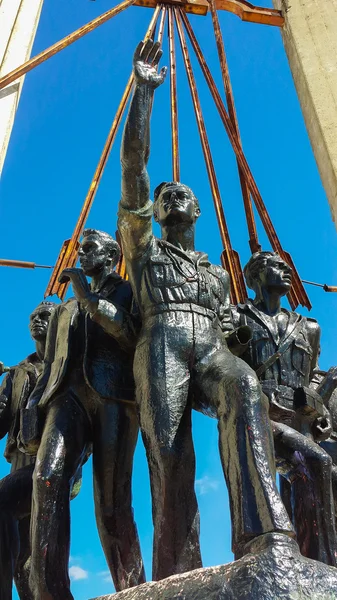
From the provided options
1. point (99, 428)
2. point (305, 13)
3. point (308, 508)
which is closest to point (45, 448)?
point (99, 428)

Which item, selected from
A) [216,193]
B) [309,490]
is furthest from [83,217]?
[309,490]

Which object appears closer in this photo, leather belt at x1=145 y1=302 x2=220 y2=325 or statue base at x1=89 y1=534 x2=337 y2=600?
statue base at x1=89 y1=534 x2=337 y2=600

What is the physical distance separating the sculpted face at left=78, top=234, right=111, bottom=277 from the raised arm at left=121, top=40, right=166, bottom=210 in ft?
1.83

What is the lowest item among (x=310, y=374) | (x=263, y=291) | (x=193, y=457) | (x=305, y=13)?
(x=193, y=457)

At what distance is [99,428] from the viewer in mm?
3514

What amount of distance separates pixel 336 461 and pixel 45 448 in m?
2.36

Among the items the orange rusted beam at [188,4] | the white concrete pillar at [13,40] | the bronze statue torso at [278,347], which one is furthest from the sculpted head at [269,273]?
the orange rusted beam at [188,4]

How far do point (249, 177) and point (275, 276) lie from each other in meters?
2.88

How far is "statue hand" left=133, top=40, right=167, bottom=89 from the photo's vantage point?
3564mm

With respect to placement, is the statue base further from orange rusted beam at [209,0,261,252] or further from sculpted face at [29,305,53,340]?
Answer: orange rusted beam at [209,0,261,252]

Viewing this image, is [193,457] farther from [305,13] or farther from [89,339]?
[305,13]

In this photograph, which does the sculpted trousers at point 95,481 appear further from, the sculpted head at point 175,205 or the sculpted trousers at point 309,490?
the sculpted head at point 175,205

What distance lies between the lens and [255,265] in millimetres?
4738

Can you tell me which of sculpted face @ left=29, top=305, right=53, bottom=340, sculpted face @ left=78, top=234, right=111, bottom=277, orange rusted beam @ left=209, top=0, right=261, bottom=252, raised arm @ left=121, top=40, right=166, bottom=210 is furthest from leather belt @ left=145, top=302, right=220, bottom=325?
orange rusted beam @ left=209, top=0, right=261, bottom=252
